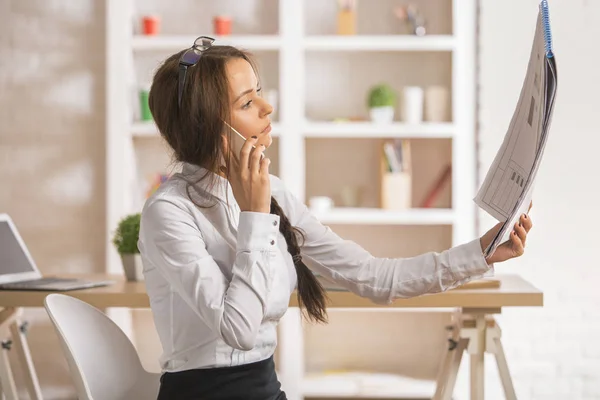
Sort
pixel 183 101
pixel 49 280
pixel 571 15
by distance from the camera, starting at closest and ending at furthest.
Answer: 1. pixel 183 101
2. pixel 49 280
3. pixel 571 15

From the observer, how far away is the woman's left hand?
177cm

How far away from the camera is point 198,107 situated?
5.93 ft

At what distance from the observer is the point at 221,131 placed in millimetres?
1846

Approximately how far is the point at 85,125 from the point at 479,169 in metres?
1.97

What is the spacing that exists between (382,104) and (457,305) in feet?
5.22

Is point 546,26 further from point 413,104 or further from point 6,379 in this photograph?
point 413,104

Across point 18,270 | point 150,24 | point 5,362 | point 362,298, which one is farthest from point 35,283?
point 150,24

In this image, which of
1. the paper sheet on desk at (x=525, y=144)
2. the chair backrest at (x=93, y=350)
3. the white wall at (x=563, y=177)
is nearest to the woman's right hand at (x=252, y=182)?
the paper sheet on desk at (x=525, y=144)

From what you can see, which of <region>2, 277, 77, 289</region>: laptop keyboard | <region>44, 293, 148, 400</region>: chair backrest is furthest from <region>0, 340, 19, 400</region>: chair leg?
<region>44, 293, 148, 400</region>: chair backrest

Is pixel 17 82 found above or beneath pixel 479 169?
above

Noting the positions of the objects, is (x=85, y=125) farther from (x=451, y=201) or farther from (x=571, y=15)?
(x=571, y=15)

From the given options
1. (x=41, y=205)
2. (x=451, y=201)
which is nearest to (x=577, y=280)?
(x=451, y=201)

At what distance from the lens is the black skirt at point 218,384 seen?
1.75m

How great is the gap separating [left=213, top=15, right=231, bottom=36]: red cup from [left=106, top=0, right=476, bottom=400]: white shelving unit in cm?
7
